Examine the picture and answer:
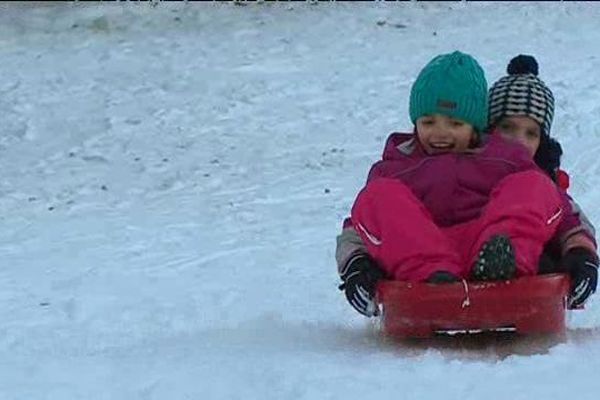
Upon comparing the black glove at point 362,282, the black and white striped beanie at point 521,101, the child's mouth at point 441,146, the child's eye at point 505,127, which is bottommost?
the black glove at point 362,282

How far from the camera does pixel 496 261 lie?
3.94 meters

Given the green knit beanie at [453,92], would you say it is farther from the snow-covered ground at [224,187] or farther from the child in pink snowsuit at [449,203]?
the snow-covered ground at [224,187]

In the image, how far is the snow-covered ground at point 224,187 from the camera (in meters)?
3.83

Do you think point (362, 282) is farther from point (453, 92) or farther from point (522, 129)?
point (522, 129)

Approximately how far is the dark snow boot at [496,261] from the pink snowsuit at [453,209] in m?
0.04

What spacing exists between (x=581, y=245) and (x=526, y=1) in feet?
30.9

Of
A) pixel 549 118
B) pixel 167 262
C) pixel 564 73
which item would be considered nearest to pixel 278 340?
pixel 549 118

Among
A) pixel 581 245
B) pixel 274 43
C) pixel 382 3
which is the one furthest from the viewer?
pixel 382 3

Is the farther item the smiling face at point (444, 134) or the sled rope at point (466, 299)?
the smiling face at point (444, 134)

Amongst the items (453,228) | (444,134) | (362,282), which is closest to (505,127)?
(444,134)

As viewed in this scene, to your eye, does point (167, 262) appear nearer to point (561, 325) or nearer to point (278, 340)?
point (278, 340)

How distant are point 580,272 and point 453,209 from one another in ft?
1.32

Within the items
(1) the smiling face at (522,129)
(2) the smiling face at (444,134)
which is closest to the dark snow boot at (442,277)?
(2) the smiling face at (444,134)

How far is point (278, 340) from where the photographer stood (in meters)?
4.47
